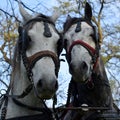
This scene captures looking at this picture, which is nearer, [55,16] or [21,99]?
[21,99]

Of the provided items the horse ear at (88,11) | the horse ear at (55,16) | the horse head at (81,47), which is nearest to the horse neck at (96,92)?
the horse head at (81,47)

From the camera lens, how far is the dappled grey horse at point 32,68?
409 centimetres

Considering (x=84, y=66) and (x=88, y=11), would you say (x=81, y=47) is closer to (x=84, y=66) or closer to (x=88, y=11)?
(x=84, y=66)

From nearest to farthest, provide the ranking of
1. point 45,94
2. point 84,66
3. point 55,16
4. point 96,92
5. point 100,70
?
point 45,94 → point 55,16 → point 84,66 → point 96,92 → point 100,70

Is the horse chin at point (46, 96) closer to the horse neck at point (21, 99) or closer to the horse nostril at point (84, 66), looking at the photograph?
the horse neck at point (21, 99)

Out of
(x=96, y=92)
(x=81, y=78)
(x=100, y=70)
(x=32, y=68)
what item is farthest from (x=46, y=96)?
(x=100, y=70)

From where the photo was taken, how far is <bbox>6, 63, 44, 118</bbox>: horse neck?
4.23 meters

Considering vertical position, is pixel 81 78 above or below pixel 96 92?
above

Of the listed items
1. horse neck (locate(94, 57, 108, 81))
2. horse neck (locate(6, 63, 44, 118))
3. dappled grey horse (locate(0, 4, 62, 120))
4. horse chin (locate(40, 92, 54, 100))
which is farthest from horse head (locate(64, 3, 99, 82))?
horse chin (locate(40, 92, 54, 100))

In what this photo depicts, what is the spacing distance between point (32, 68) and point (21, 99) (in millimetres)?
373

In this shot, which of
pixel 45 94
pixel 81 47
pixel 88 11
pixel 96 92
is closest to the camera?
pixel 45 94

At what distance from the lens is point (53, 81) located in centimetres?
389

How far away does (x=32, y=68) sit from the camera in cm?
415

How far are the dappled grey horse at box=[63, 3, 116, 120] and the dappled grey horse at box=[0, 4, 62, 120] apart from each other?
112 centimetres
